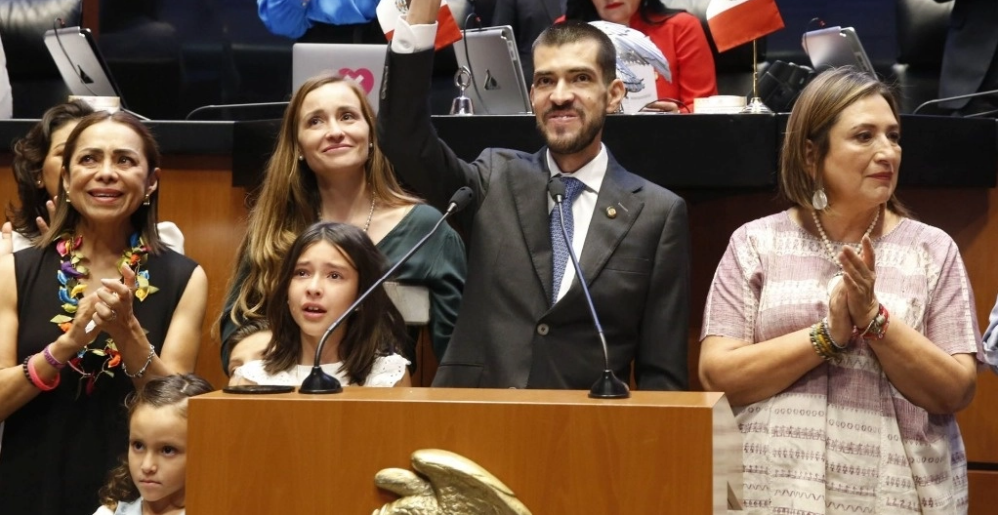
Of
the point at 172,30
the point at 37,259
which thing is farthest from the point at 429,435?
the point at 172,30

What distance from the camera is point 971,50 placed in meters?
4.39

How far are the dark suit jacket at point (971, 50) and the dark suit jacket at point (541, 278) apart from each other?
2.13 m

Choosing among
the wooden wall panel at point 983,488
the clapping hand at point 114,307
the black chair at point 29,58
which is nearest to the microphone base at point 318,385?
the clapping hand at point 114,307

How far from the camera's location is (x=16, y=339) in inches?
115

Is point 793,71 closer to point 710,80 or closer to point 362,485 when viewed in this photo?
point 710,80

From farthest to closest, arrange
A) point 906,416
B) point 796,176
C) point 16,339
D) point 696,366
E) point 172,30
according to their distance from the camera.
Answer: point 172,30 < point 696,366 < point 16,339 < point 796,176 < point 906,416

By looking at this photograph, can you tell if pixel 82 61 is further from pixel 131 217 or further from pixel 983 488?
pixel 983 488

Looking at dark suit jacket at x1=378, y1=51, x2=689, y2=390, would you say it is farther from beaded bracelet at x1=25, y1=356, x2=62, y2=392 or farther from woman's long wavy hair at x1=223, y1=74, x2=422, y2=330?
beaded bracelet at x1=25, y1=356, x2=62, y2=392

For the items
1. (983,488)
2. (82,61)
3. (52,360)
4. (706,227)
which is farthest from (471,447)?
(82,61)

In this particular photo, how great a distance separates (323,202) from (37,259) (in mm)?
648

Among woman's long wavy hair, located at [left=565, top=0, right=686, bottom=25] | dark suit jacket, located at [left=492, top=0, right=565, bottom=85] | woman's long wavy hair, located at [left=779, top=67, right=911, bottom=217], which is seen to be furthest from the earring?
dark suit jacket, located at [left=492, top=0, right=565, bottom=85]

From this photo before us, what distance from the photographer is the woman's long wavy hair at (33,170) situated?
10.8 feet

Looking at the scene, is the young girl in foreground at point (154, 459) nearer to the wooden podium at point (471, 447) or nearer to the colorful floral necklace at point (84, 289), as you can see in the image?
the colorful floral necklace at point (84, 289)

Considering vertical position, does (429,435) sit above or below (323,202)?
below
